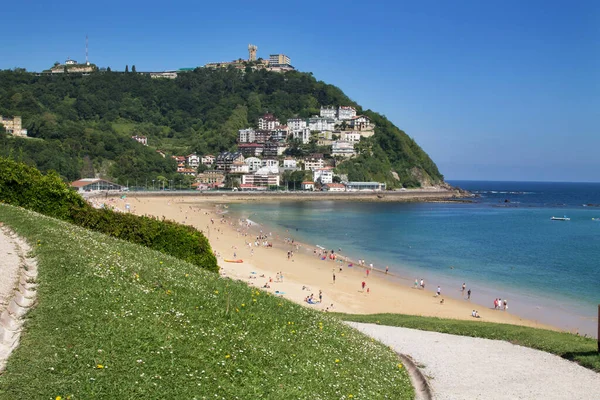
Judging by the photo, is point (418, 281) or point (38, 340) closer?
point (38, 340)

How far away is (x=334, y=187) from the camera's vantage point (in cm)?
11088

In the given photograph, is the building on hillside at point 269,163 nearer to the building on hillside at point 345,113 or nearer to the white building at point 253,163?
the white building at point 253,163

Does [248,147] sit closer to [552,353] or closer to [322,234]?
[322,234]

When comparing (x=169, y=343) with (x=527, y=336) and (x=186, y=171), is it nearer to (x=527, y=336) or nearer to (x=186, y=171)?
(x=527, y=336)

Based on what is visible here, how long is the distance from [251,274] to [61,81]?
153 m

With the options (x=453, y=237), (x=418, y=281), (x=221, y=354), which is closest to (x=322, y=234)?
(x=453, y=237)

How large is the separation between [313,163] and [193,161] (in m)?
31.2

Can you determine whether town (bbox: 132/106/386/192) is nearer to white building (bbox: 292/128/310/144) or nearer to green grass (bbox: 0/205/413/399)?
white building (bbox: 292/128/310/144)

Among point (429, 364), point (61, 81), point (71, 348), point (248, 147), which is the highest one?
point (61, 81)

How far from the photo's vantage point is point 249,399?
5.85 m

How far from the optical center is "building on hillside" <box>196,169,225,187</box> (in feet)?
369

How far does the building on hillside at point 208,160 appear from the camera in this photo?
12431 centimetres

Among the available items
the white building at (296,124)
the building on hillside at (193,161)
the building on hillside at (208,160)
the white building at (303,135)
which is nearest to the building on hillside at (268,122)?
the white building at (296,124)

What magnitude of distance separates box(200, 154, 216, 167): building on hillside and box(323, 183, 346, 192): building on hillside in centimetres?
3294
